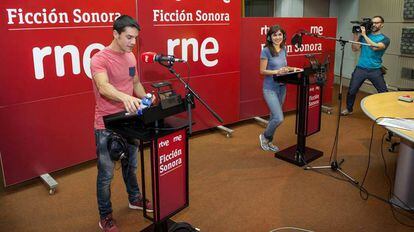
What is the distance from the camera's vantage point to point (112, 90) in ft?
7.84

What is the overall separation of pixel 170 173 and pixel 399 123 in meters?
1.72

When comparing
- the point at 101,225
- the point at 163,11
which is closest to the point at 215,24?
the point at 163,11

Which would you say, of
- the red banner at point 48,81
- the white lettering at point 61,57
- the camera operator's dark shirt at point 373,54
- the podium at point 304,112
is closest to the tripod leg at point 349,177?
the podium at point 304,112

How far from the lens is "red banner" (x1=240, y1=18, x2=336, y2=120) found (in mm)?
5352

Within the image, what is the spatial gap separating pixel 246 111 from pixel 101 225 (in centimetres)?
322

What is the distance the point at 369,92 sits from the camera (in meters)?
7.66

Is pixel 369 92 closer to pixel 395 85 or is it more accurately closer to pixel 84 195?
pixel 395 85

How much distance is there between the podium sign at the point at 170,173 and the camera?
2285mm

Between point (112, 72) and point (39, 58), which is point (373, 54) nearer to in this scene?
point (112, 72)

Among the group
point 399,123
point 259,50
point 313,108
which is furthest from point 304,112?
point 259,50

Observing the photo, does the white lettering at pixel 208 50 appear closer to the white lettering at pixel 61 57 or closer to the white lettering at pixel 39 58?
the white lettering at pixel 61 57

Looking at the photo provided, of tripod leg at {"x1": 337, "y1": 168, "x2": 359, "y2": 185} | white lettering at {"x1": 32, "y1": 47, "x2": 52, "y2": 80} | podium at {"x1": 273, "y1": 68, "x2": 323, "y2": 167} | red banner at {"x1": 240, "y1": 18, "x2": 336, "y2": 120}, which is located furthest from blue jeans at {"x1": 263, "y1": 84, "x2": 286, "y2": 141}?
white lettering at {"x1": 32, "y1": 47, "x2": 52, "y2": 80}

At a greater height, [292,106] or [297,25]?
[297,25]

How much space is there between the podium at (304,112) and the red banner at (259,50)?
136 centimetres
